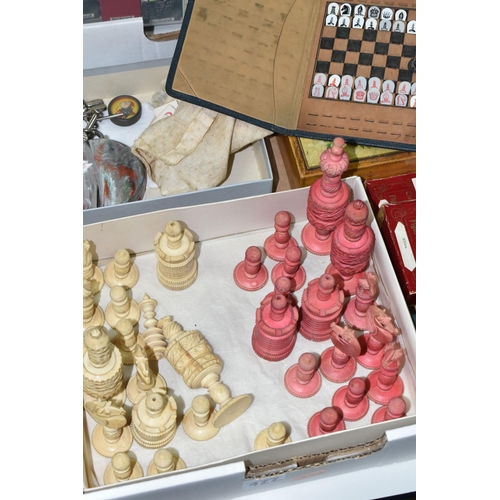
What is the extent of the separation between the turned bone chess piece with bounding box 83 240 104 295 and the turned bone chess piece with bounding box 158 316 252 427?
271 millimetres

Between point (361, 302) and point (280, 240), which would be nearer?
point (361, 302)

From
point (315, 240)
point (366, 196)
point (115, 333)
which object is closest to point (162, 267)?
point (115, 333)

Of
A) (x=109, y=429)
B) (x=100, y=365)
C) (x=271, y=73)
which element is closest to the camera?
(x=100, y=365)

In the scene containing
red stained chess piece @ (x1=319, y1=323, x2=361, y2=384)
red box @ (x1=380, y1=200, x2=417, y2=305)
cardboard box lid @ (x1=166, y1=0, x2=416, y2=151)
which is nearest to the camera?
red stained chess piece @ (x1=319, y1=323, x2=361, y2=384)

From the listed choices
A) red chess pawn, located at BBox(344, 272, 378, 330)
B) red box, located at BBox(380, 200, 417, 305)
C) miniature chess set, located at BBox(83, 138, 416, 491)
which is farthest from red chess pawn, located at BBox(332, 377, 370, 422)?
red box, located at BBox(380, 200, 417, 305)

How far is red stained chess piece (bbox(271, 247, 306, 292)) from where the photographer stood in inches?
62.1

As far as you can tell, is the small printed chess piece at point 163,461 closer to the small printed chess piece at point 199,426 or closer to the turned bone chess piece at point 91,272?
the small printed chess piece at point 199,426

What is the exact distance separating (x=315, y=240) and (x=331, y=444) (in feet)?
1.85

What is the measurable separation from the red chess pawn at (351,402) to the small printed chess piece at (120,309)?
521 mm

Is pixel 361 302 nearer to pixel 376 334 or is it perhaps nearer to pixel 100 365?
pixel 376 334

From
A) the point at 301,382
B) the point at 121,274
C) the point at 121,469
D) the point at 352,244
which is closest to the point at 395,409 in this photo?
the point at 301,382

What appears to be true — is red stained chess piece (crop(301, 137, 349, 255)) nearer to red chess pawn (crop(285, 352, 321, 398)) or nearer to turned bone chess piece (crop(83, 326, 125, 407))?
red chess pawn (crop(285, 352, 321, 398))

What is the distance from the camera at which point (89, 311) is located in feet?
5.19

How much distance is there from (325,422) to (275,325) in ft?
0.78
